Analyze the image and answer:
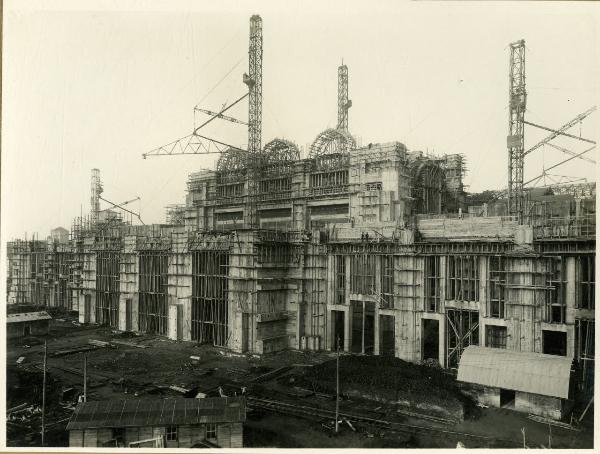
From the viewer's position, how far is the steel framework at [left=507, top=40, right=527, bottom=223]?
42.7 metres

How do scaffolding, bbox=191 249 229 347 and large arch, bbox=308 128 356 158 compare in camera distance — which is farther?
large arch, bbox=308 128 356 158

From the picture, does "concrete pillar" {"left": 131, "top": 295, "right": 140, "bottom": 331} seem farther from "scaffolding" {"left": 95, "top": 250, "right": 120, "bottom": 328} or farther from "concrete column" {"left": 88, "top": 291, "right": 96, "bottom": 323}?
"concrete column" {"left": 88, "top": 291, "right": 96, "bottom": 323}

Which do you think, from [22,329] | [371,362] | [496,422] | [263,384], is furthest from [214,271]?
[496,422]

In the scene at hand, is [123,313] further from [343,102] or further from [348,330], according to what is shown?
[343,102]

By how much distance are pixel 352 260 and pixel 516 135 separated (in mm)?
19537

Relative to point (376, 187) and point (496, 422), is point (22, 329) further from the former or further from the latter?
point (496, 422)

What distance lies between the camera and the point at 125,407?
76.0 feet

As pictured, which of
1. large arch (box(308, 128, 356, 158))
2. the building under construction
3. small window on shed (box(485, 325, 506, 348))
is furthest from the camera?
large arch (box(308, 128, 356, 158))

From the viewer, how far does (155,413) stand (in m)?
22.7

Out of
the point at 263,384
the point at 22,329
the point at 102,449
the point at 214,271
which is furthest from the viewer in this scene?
the point at 22,329

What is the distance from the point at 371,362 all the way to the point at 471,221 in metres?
13.7

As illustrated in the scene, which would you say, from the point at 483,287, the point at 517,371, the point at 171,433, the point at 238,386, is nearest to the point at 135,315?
the point at 238,386

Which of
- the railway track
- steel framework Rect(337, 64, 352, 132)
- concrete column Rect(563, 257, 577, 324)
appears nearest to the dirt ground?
the railway track

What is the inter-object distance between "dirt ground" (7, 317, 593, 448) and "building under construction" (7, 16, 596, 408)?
127 inches
